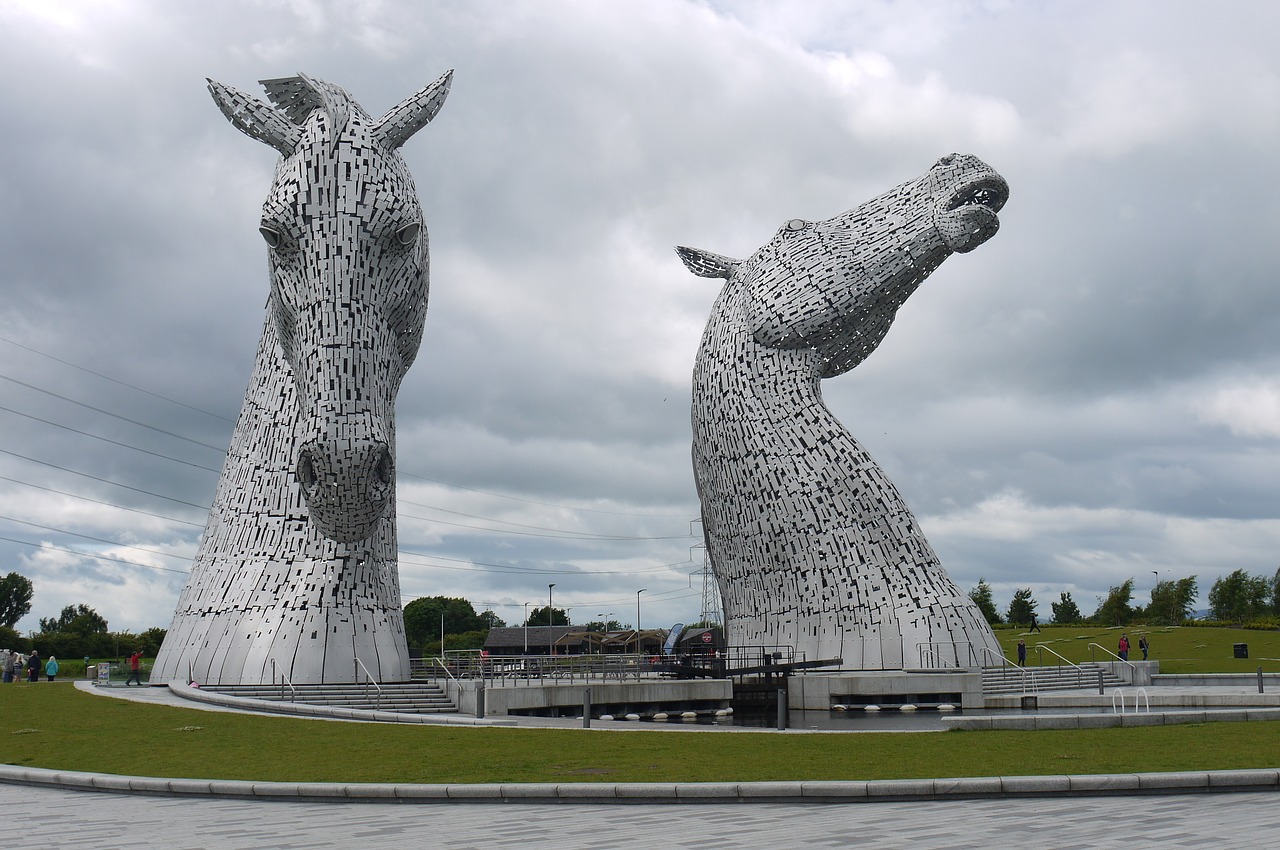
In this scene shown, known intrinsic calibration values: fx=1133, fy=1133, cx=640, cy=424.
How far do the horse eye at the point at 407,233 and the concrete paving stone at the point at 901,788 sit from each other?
13.7 meters

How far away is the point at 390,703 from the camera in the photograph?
1798 centimetres

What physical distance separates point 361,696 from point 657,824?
12.3 meters

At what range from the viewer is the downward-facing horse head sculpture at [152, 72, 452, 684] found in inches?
716

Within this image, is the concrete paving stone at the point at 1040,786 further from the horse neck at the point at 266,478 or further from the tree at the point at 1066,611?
the tree at the point at 1066,611

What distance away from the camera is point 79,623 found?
66.1 metres

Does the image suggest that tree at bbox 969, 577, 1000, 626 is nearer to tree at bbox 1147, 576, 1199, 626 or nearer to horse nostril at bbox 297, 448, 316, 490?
tree at bbox 1147, 576, 1199, 626

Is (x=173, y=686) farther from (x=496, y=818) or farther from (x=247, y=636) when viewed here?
(x=496, y=818)

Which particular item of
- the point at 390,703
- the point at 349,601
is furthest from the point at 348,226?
the point at 390,703

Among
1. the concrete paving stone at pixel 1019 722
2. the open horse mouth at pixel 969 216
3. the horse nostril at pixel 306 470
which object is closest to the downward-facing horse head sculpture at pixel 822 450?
the open horse mouth at pixel 969 216

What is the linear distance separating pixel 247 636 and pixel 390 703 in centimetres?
348

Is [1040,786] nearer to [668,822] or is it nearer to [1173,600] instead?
[668,822]

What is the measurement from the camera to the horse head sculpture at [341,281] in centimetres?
1792

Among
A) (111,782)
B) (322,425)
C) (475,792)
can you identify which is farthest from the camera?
(322,425)

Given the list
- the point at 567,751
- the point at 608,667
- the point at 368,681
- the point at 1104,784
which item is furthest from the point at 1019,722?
the point at 608,667
